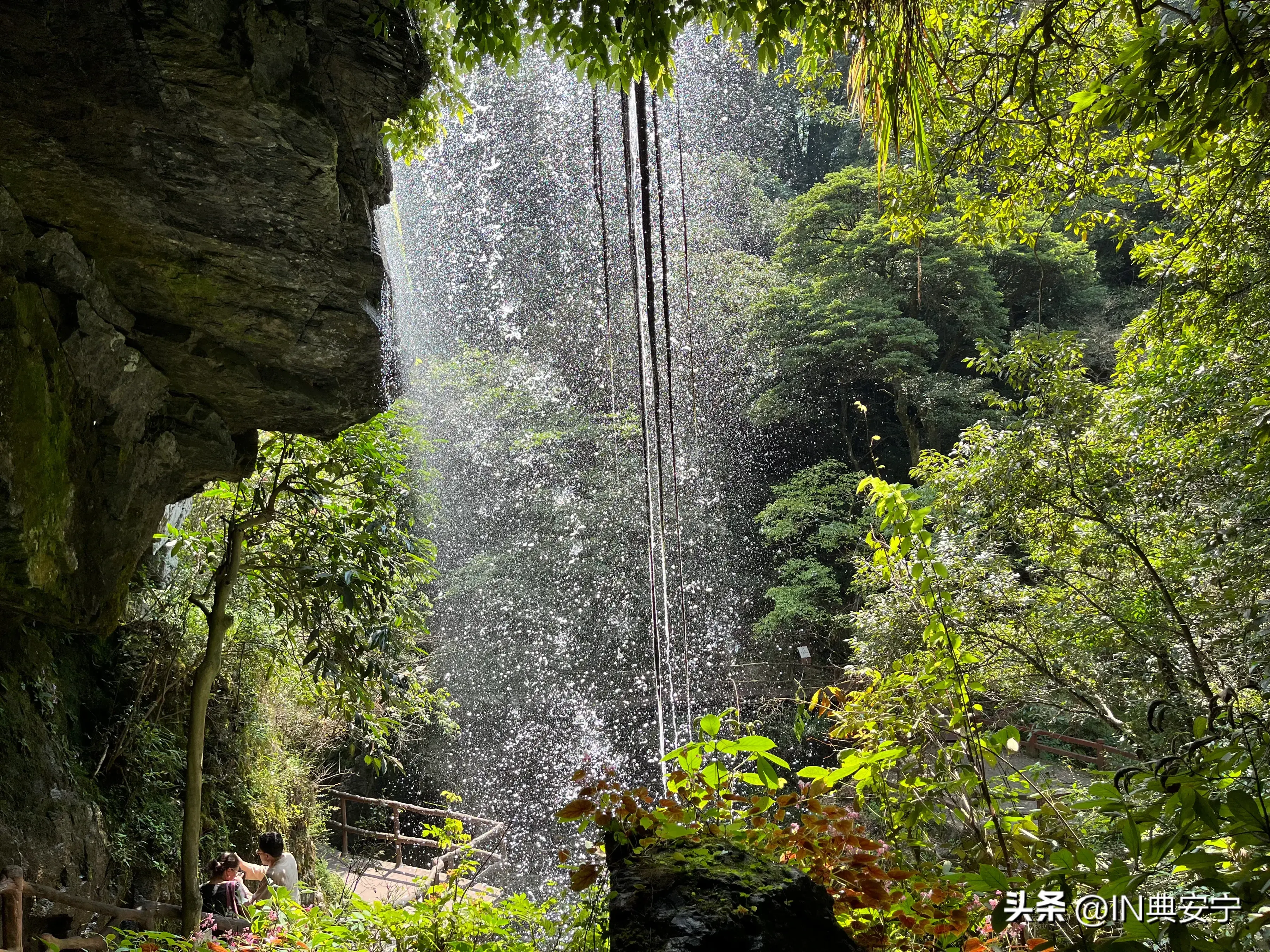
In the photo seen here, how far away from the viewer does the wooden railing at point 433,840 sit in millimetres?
7781

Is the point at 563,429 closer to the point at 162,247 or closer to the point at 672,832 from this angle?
the point at 162,247

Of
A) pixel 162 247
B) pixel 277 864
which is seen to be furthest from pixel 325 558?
pixel 162 247

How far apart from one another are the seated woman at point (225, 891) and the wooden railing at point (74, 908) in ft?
1.11

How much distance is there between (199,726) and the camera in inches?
187

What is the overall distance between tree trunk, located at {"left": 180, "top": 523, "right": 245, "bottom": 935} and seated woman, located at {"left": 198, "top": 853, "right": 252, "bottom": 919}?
9cm

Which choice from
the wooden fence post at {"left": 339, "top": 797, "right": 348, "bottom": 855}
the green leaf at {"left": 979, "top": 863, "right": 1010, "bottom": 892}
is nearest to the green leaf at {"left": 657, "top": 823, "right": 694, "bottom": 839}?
the green leaf at {"left": 979, "top": 863, "right": 1010, "bottom": 892}

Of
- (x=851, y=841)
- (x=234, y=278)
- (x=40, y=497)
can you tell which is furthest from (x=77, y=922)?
(x=851, y=841)

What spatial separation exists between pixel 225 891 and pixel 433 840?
318 cm

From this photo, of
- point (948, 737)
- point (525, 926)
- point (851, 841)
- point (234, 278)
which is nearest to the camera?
point (851, 841)

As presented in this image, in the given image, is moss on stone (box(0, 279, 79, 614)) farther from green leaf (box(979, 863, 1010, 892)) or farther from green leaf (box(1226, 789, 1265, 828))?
green leaf (box(1226, 789, 1265, 828))

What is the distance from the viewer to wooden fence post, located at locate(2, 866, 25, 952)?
3.28m

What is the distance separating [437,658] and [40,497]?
38.7 feet

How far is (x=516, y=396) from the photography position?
650 inches

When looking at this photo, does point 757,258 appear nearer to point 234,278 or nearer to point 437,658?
point 437,658
